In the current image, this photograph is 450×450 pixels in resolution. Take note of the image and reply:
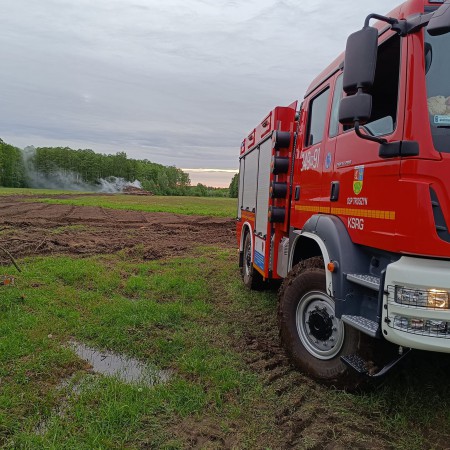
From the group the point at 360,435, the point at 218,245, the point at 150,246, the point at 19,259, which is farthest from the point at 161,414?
the point at 218,245

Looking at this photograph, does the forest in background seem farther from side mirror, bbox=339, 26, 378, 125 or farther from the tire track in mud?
side mirror, bbox=339, 26, 378, 125

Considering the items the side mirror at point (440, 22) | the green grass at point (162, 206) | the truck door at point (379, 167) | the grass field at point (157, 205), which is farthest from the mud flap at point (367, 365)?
the green grass at point (162, 206)

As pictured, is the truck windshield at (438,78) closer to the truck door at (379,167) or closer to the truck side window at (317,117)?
the truck door at (379,167)

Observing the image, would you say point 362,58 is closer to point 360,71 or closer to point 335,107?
point 360,71

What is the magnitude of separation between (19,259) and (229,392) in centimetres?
726

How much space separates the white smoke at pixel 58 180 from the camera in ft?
310

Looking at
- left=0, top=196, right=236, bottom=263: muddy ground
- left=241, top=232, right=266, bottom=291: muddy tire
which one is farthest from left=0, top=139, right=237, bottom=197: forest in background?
left=241, top=232, right=266, bottom=291: muddy tire

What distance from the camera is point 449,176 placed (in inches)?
93.4

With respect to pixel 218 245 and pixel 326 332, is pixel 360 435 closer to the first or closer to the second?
pixel 326 332

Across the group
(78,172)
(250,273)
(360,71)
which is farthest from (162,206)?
(78,172)

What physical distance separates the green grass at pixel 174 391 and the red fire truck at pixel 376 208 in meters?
0.40

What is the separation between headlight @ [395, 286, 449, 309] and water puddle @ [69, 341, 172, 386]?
2270 millimetres

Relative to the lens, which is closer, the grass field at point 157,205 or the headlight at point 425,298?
the headlight at point 425,298

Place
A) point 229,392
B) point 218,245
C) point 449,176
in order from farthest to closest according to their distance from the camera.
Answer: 1. point 218,245
2. point 229,392
3. point 449,176
